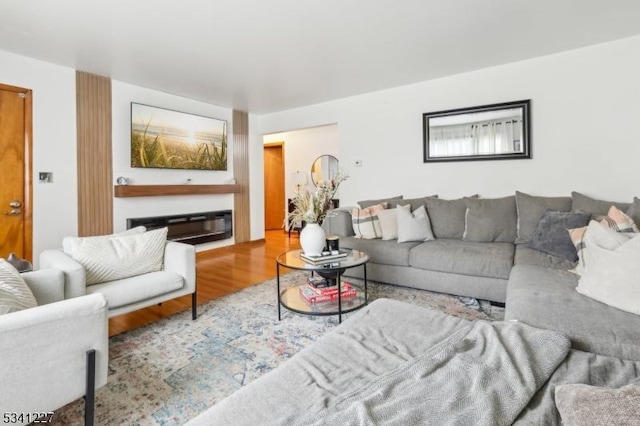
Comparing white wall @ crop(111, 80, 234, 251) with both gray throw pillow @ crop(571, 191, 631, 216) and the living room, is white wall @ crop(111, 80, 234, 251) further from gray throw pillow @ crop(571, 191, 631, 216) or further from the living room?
gray throw pillow @ crop(571, 191, 631, 216)

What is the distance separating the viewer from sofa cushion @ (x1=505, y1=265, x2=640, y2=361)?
54.5 inches

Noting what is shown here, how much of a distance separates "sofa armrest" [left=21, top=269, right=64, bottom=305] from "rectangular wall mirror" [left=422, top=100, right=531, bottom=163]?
3931 mm

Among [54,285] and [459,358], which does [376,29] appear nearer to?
[459,358]

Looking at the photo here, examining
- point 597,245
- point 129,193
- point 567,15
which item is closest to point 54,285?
point 129,193

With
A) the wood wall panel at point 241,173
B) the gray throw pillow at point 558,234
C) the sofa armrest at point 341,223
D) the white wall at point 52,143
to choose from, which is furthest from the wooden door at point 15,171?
the gray throw pillow at point 558,234

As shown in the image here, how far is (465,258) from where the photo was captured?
2943 mm

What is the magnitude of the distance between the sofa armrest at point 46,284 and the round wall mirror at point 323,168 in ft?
17.9

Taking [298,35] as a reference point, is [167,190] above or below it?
below

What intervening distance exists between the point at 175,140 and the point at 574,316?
481 centimetres

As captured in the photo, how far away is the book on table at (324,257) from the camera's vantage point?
8.54ft

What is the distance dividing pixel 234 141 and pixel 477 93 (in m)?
3.80

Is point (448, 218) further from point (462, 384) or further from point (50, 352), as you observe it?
point (50, 352)

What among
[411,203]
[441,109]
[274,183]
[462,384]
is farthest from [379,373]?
[274,183]

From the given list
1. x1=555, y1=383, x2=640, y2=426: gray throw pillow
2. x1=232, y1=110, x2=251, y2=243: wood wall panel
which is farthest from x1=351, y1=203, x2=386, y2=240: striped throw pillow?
x1=555, y1=383, x2=640, y2=426: gray throw pillow
